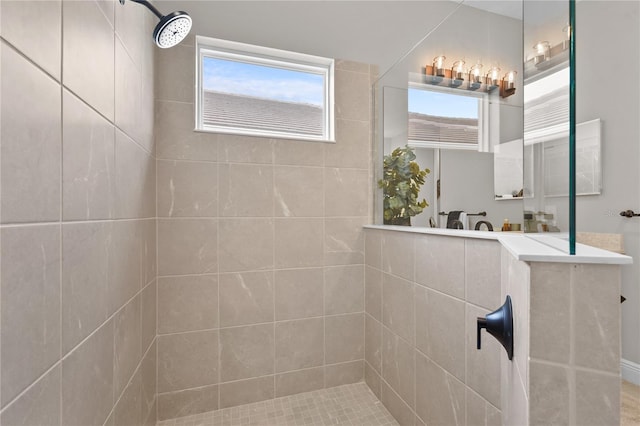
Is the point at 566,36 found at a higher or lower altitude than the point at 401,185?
higher

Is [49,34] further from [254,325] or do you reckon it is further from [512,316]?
[254,325]

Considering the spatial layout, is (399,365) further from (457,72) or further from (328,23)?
(328,23)

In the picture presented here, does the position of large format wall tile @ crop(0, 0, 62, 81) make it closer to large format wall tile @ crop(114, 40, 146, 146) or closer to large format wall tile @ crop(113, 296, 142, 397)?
large format wall tile @ crop(114, 40, 146, 146)

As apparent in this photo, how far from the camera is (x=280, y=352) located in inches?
68.4

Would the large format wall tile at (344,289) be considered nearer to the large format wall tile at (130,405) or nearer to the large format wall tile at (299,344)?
the large format wall tile at (299,344)

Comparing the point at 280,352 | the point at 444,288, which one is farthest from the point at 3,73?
the point at 280,352

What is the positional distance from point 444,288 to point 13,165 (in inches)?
52.1

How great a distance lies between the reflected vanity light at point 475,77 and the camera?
1441mm

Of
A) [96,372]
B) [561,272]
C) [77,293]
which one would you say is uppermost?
[561,272]

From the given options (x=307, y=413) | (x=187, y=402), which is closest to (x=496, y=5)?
(x=307, y=413)

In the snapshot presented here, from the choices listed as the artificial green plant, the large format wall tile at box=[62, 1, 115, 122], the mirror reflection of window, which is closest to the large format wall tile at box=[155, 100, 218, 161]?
the large format wall tile at box=[62, 1, 115, 122]

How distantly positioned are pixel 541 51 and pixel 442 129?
3.19 ft

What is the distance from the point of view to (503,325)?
69cm

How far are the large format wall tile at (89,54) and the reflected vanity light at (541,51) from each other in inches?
41.3
